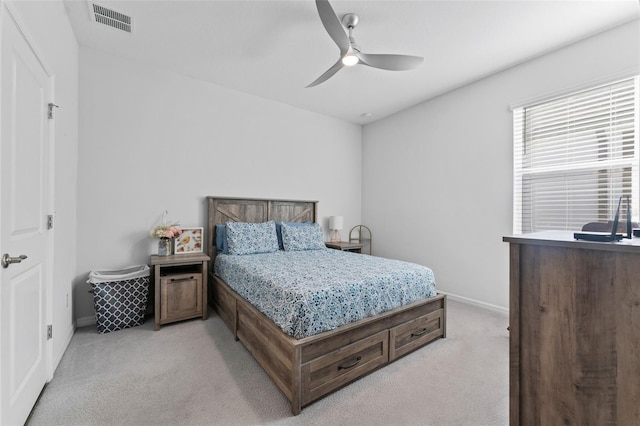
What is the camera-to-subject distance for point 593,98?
2.68 m

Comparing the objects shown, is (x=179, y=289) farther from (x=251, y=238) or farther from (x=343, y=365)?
(x=343, y=365)

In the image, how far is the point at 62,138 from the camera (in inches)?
87.3

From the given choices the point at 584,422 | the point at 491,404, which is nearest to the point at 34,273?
the point at 584,422

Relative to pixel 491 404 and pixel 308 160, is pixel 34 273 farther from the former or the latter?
pixel 308 160

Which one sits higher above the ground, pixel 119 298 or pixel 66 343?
pixel 119 298

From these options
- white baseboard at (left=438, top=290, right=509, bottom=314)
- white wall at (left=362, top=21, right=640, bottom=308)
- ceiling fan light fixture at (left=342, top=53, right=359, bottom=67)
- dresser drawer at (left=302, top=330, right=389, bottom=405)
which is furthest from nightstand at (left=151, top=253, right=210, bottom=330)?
white baseboard at (left=438, top=290, right=509, bottom=314)

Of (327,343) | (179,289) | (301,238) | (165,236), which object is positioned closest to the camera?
(327,343)

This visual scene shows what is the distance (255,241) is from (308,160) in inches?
70.9

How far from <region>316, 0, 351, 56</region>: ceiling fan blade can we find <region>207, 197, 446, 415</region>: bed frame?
224 centimetres

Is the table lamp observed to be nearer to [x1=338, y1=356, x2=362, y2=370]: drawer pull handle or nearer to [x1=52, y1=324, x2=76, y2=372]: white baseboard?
[x1=338, y1=356, x2=362, y2=370]: drawer pull handle

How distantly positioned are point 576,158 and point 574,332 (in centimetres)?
271

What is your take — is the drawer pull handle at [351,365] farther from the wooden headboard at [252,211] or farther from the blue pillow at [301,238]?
the wooden headboard at [252,211]

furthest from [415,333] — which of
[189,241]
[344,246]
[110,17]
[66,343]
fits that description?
[110,17]

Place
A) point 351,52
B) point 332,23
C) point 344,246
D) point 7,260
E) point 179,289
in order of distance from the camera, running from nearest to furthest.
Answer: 1. point 7,260
2. point 332,23
3. point 351,52
4. point 179,289
5. point 344,246
